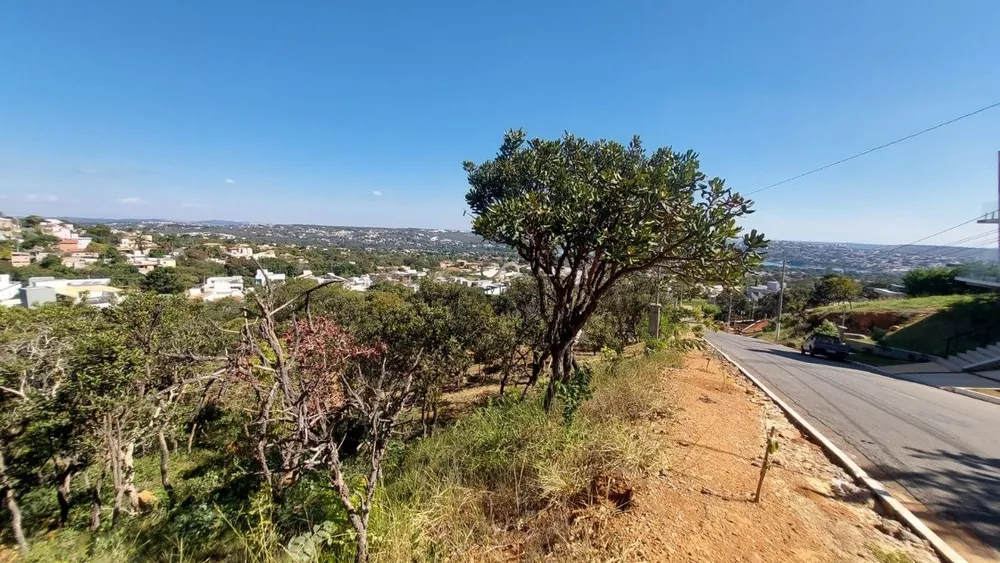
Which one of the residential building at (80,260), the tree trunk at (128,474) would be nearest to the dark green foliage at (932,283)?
the tree trunk at (128,474)

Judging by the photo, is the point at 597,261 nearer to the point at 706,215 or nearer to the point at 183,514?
the point at 706,215

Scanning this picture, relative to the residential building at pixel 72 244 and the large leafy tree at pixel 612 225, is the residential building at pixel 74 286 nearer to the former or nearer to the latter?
→ the large leafy tree at pixel 612 225

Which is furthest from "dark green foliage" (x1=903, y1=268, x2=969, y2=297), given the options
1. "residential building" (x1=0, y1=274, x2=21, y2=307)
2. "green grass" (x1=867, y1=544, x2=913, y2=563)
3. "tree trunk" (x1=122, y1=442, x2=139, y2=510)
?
"residential building" (x1=0, y1=274, x2=21, y2=307)

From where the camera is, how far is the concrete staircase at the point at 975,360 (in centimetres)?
1363

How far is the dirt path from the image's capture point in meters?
2.87

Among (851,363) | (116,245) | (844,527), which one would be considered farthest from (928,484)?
(116,245)

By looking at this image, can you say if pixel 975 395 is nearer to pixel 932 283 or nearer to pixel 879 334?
pixel 879 334

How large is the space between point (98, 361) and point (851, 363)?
898 inches

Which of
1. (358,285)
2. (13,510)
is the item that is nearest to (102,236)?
(358,285)

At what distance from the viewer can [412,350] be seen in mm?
10250

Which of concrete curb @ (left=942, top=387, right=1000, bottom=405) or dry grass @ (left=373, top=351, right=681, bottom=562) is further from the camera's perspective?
concrete curb @ (left=942, top=387, right=1000, bottom=405)

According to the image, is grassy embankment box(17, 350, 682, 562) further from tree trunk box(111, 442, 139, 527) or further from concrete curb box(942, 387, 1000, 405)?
concrete curb box(942, 387, 1000, 405)

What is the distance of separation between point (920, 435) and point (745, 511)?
5025 millimetres

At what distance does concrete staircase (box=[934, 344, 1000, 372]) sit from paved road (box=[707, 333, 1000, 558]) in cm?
638
